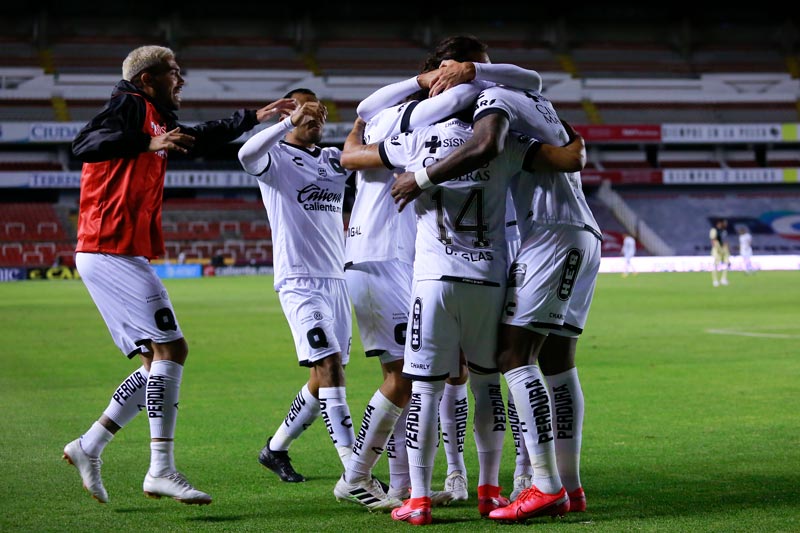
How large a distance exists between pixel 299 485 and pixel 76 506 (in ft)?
4.33

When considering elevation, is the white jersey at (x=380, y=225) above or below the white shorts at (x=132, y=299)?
above

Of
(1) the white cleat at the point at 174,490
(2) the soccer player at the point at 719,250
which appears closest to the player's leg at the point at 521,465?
(1) the white cleat at the point at 174,490

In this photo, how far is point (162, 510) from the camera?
583 cm

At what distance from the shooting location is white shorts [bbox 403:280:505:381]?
5406 mm

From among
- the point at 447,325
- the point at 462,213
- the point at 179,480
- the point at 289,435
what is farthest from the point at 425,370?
the point at 289,435

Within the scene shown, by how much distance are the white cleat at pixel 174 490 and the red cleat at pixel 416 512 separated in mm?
1033

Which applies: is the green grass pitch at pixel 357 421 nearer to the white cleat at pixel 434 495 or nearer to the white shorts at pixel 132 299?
the white cleat at pixel 434 495

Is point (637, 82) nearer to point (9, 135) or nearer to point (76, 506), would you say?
point (9, 135)

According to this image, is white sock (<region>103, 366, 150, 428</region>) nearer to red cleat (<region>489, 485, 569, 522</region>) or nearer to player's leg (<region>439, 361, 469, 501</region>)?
player's leg (<region>439, 361, 469, 501</region>)

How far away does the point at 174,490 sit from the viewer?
225 inches

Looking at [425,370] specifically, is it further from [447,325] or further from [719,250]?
[719,250]

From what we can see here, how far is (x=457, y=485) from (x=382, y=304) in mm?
1091

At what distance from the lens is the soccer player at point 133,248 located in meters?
5.91

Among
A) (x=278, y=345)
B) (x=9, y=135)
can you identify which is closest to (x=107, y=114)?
(x=278, y=345)
